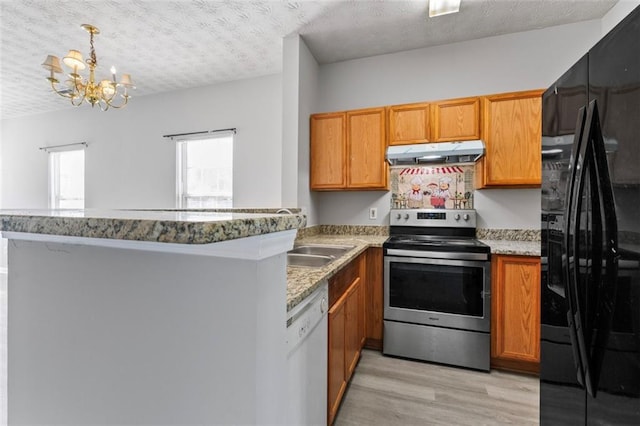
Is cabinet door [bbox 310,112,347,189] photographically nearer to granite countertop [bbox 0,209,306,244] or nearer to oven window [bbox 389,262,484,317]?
oven window [bbox 389,262,484,317]

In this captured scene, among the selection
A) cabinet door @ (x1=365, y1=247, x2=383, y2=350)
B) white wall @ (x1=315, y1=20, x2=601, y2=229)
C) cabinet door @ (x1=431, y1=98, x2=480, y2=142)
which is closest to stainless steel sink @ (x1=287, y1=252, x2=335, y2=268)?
cabinet door @ (x1=365, y1=247, x2=383, y2=350)

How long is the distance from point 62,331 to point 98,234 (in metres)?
0.33

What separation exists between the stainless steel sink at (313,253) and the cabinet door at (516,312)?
1.15 meters

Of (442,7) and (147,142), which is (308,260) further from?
(147,142)

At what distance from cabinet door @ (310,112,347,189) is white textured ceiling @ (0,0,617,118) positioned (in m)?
0.76

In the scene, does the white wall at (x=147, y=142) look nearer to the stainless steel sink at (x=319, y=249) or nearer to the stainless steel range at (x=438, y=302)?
the stainless steel sink at (x=319, y=249)

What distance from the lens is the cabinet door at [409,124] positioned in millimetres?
2584

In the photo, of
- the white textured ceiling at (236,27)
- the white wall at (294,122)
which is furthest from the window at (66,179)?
the white wall at (294,122)

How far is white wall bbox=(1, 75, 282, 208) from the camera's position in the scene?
356 centimetres

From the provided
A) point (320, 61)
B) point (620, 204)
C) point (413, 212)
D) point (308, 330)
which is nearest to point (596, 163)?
point (620, 204)

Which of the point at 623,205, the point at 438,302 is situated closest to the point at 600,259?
the point at 623,205

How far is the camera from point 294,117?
2.71 metres

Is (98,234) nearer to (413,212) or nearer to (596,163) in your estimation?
(596,163)

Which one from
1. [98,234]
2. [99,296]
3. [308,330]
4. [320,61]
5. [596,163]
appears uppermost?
[320,61]
